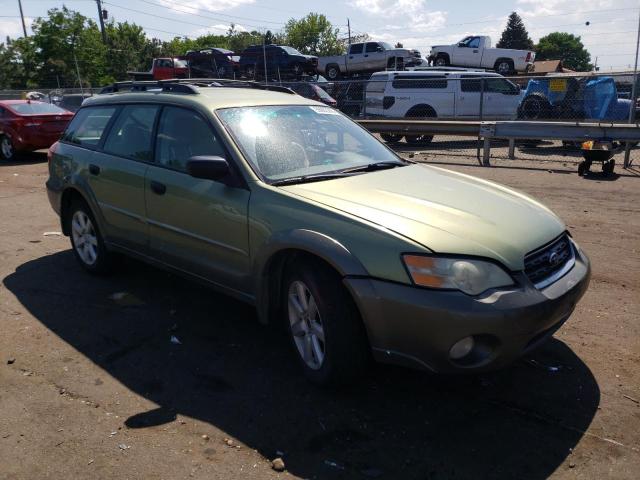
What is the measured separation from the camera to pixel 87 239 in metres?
5.46

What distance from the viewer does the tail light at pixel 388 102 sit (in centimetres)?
1745

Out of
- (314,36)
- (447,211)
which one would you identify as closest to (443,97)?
(447,211)

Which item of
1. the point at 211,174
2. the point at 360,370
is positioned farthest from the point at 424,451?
the point at 211,174

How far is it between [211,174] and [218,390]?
1.32 m

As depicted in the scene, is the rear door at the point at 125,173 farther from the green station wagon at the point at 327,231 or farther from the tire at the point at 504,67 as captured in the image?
the tire at the point at 504,67

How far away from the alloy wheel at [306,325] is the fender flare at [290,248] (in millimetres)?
178

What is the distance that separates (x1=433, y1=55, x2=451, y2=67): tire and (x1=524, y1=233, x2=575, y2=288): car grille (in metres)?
25.7

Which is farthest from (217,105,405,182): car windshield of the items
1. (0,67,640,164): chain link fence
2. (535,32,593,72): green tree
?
(535,32,593,72): green tree

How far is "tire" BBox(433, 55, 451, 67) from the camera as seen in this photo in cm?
2741

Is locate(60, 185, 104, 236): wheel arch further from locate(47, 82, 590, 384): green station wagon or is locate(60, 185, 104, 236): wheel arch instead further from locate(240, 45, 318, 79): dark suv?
locate(240, 45, 318, 79): dark suv

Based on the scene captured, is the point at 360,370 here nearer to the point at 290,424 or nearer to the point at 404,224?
the point at 290,424

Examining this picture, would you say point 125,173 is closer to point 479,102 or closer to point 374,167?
point 374,167

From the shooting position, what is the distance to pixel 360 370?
321cm

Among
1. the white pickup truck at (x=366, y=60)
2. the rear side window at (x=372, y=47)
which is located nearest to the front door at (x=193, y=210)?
the white pickup truck at (x=366, y=60)
